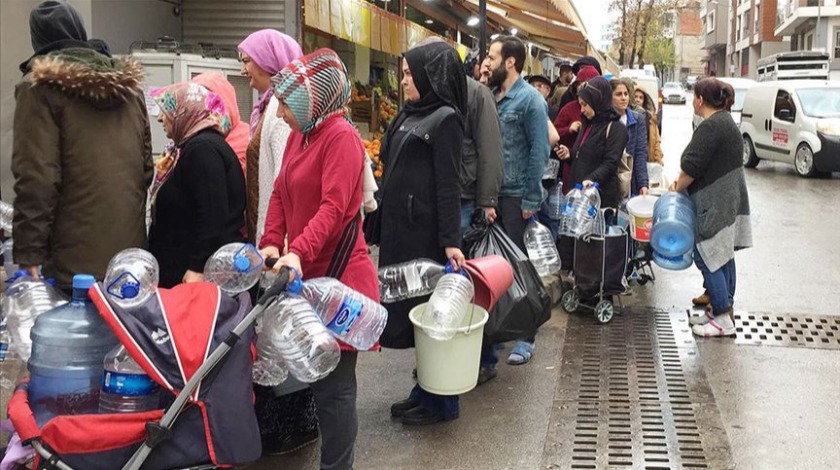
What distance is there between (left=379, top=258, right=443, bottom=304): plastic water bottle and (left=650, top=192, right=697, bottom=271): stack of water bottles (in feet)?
7.95

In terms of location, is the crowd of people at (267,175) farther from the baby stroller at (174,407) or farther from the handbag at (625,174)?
the handbag at (625,174)

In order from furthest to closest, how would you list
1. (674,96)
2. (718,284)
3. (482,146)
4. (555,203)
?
(674,96), (555,203), (718,284), (482,146)

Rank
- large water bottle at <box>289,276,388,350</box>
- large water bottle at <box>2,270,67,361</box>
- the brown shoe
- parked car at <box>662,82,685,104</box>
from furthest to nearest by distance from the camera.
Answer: parked car at <box>662,82,685,104</box> < the brown shoe < large water bottle at <box>289,276,388,350</box> < large water bottle at <box>2,270,67,361</box>

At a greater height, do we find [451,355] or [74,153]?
[74,153]

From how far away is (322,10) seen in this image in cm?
854

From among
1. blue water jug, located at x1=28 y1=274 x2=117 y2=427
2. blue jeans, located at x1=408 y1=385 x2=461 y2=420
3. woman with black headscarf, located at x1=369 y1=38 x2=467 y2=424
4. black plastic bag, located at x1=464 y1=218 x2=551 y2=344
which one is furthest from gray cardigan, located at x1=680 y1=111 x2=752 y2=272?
blue water jug, located at x1=28 y1=274 x2=117 y2=427

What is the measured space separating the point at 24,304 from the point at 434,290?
1825 millimetres

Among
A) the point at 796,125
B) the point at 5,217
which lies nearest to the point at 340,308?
the point at 5,217

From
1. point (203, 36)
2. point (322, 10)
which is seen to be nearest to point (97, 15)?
point (203, 36)

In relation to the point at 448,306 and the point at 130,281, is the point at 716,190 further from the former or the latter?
the point at 130,281

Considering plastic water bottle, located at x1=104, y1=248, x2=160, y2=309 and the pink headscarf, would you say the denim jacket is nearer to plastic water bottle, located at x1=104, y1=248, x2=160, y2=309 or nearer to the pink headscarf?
the pink headscarf

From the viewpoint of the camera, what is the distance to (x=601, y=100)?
6363mm

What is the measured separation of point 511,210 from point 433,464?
6.18ft

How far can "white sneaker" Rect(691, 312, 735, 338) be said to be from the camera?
5.86 m
